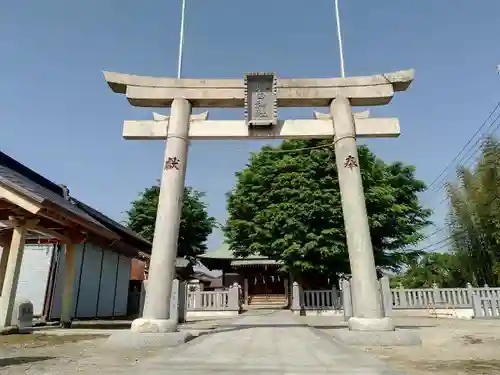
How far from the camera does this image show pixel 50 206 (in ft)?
28.8

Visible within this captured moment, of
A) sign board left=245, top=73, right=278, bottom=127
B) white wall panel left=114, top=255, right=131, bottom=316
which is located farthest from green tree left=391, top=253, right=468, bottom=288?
sign board left=245, top=73, right=278, bottom=127

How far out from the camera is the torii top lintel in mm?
8969

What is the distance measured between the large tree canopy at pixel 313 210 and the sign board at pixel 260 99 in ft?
32.5

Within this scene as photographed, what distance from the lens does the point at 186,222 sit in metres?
31.1

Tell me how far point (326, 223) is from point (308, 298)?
4.29m

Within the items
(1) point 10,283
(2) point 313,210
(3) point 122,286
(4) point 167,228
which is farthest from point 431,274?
(1) point 10,283

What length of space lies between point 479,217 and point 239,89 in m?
15.8

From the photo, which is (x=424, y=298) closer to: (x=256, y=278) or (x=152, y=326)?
(x=256, y=278)

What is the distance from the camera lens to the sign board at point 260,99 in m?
8.95

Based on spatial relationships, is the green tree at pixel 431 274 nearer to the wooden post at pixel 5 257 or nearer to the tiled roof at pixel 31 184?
the tiled roof at pixel 31 184

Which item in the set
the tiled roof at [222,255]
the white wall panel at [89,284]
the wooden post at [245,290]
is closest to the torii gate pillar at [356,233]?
the white wall panel at [89,284]

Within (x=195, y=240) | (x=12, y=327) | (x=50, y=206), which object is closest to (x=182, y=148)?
(x=50, y=206)

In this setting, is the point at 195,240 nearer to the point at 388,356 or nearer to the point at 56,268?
the point at 56,268

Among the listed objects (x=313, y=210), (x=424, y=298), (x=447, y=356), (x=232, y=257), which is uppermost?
(x=313, y=210)
